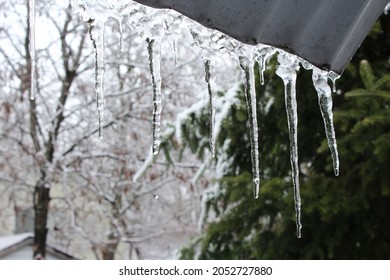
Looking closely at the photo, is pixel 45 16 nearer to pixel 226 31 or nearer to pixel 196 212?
pixel 196 212

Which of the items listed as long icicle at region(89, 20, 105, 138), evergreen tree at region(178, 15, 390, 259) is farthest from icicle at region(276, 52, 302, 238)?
evergreen tree at region(178, 15, 390, 259)

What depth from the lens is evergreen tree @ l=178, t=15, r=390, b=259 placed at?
342 cm

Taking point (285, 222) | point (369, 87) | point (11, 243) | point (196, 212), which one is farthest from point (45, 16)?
point (369, 87)

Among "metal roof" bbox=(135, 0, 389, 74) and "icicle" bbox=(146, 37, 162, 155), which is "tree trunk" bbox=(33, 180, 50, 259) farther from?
"metal roof" bbox=(135, 0, 389, 74)

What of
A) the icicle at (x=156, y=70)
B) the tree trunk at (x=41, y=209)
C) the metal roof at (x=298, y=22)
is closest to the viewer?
the metal roof at (x=298, y=22)

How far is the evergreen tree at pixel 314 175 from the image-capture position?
11.2 feet

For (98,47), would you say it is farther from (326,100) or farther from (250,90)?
(326,100)

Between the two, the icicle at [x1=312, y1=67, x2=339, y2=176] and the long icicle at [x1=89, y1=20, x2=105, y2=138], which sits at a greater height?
the icicle at [x1=312, y1=67, x2=339, y2=176]

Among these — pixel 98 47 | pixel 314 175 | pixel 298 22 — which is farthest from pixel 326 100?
pixel 314 175

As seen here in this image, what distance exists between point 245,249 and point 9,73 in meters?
6.13

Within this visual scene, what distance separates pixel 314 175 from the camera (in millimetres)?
4324

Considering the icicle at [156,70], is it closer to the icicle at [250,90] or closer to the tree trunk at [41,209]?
the icicle at [250,90]

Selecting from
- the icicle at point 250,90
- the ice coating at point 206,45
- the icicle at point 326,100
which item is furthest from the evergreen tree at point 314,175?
the ice coating at point 206,45
